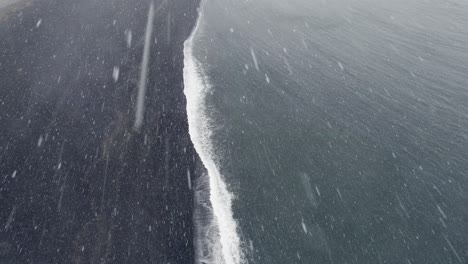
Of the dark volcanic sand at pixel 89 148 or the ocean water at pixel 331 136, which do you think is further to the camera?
the ocean water at pixel 331 136

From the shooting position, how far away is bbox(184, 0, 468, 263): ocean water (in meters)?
14.9

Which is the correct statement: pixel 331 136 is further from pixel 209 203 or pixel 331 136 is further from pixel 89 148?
pixel 89 148

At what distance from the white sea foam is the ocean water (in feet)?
0.19

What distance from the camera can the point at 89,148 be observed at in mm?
18594

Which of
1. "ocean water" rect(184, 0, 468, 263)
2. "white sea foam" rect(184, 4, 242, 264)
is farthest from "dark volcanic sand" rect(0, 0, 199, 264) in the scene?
"ocean water" rect(184, 0, 468, 263)

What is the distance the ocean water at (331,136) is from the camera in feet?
48.9

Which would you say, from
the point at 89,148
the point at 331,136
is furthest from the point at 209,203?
the point at 331,136

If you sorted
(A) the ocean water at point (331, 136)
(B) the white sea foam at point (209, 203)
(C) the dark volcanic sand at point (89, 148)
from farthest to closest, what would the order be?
(A) the ocean water at point (331, 136)
(C) the dark volcanic sand at point (89, 148)
(B) the white sea foam at point (209, 203)

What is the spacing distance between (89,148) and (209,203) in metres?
7.42

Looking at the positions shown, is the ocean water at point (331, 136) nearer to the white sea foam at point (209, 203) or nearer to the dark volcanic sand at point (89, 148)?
the white sea foam at point (209, 203)

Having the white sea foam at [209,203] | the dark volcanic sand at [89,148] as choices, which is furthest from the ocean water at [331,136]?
the dark volcanic sand at [89,148]

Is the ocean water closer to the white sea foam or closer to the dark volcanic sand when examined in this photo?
the white sea foam

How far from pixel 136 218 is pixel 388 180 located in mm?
12381

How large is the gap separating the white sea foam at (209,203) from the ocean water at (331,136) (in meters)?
0.06
